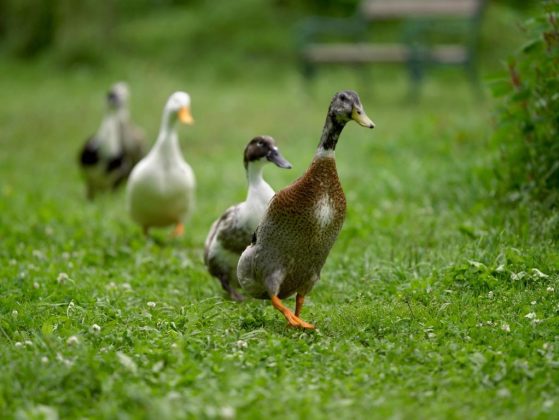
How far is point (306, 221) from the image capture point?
4520 millimetres

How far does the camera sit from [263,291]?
485 cm

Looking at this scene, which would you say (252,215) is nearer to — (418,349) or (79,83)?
(418,349)

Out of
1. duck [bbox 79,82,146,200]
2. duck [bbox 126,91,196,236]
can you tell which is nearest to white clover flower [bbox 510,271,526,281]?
duck [bbox 126,91,196,236]

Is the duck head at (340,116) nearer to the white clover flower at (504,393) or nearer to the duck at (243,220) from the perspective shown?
the duck at (243,220)

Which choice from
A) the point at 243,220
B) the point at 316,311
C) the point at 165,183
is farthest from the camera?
the point at 165,183

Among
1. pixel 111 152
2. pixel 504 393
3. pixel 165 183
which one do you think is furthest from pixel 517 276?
pixel 111 152

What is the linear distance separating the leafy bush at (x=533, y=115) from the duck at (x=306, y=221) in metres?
2.05

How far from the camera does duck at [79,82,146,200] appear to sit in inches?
369

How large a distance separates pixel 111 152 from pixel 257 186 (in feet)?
14.2

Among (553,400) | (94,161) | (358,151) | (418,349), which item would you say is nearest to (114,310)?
(418,349)

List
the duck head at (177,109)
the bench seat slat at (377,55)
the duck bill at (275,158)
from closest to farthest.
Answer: the duck bill at (275,158) < the duck head at (177,109) < the bench seat slat at (377,55)

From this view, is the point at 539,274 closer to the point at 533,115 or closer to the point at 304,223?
the point at 304,223

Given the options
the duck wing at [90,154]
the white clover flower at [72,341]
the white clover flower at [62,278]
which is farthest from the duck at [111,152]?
the white clover flower at [72,341]

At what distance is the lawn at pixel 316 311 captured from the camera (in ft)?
11.9
